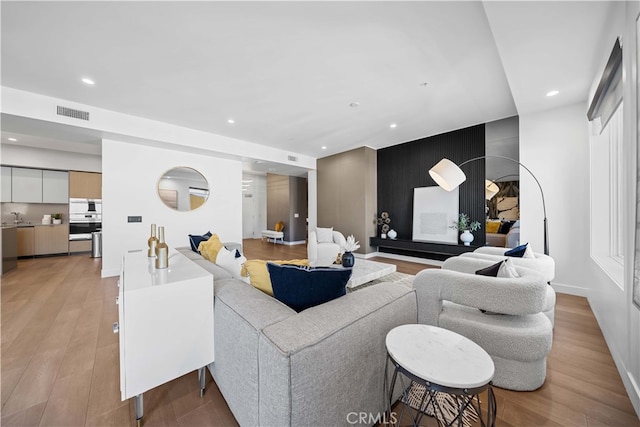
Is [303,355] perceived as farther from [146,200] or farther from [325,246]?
[146,200]

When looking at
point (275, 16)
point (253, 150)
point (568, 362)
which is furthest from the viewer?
point (253, 150)

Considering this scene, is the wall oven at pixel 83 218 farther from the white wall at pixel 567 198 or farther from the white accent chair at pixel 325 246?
the white wall at pixel 567 198

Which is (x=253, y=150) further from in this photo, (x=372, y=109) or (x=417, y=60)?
(x=417, y=60)

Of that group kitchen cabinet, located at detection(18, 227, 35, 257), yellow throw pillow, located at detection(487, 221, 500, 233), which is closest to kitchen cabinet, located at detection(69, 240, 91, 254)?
kitchen cabinet, located at detection(18, 227, 35, 257)

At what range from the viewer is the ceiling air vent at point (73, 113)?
3219 mm

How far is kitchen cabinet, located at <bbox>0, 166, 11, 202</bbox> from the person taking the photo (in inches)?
203

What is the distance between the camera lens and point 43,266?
459 centimetres

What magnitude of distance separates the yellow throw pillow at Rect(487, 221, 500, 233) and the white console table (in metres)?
4.72

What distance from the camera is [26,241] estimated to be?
5.23 metres

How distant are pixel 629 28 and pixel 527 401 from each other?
248 centimetres

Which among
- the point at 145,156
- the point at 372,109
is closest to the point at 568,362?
the point at 372,109

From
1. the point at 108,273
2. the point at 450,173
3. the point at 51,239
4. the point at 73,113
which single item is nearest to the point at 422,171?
the point at 450,173

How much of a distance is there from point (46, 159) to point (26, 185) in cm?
75

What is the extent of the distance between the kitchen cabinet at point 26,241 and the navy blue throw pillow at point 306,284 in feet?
25.1
